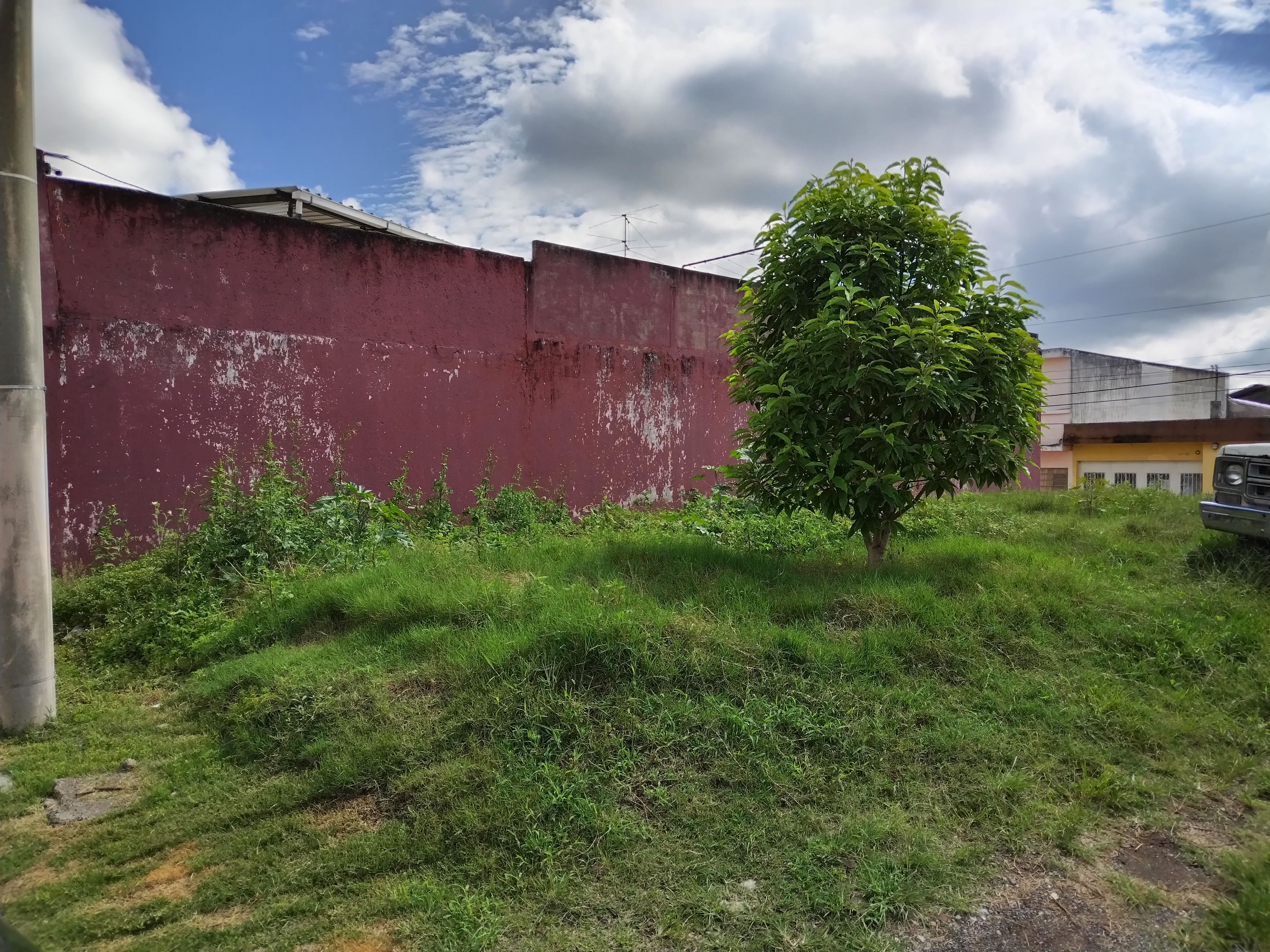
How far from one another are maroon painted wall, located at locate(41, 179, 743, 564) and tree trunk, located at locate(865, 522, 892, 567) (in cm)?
457

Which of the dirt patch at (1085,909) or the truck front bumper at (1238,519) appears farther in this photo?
the truck front bumper at (1238,519)

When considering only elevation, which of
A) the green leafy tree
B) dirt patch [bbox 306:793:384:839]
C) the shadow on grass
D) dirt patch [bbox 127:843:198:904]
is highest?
the green leafy tree

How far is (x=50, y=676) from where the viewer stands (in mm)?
4238

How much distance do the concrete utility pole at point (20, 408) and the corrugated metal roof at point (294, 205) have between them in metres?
6.08

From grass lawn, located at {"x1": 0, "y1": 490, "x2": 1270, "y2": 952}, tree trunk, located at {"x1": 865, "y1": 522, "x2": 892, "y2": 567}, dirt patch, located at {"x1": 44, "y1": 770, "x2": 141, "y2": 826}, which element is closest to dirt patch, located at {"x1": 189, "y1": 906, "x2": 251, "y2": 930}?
grass lawn, located at {"x1": 0, "y1": 490, "x2": 1270, "y2": 952}

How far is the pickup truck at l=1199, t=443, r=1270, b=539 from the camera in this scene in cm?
561

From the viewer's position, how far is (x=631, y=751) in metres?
3.35

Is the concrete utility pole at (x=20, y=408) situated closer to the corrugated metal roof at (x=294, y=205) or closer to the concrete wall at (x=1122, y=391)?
the corrugated metal roof at (x=294, y=205)

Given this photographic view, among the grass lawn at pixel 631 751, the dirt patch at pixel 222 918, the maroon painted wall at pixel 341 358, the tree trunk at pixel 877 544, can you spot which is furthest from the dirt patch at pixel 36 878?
the tree trunk at pixel 877 544

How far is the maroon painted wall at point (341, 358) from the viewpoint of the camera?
647cm

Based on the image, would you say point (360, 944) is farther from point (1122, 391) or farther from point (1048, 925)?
point (1122, 391)

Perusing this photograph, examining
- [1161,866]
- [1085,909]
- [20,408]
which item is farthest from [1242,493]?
[20,408]

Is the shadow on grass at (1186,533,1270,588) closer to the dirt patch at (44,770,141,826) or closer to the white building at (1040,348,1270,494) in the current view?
the dirt patch at (44,770,141,826)

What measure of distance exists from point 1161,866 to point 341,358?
730cm
